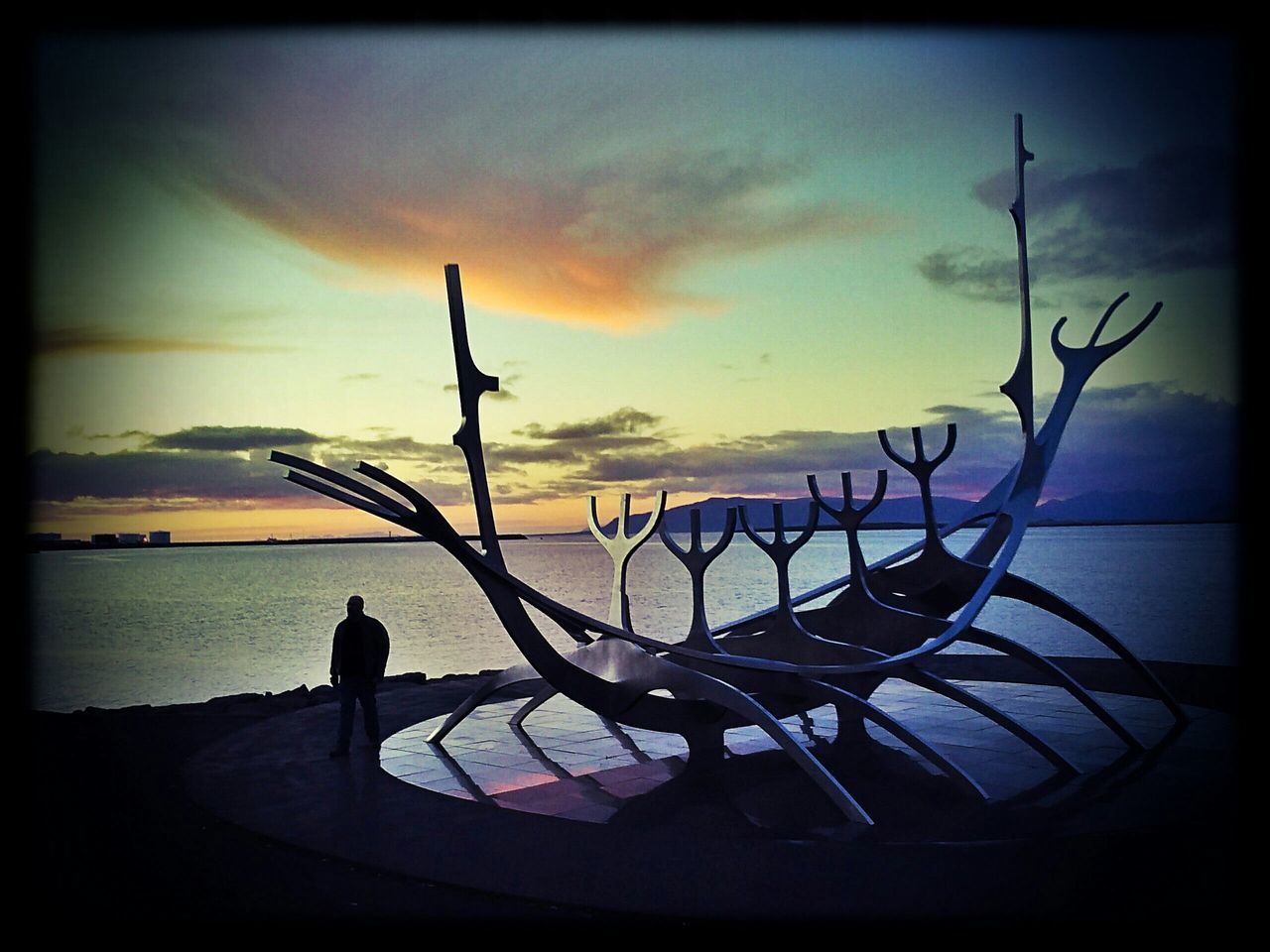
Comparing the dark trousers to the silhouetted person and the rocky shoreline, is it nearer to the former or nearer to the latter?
the silhouetted person

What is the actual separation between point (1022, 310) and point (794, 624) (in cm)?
391

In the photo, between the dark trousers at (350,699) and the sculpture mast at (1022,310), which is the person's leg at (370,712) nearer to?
the dark trousers at (350,699)

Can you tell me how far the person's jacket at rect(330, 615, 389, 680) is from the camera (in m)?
9.34

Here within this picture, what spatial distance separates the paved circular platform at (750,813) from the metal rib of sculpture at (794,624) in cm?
34

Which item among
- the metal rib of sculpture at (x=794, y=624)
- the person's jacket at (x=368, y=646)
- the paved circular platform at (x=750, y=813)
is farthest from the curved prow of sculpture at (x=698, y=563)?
the person's jacket at (x=368, y=646)

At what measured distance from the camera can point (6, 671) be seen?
10984mm

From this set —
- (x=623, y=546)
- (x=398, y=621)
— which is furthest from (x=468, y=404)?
(x=398, y=621)

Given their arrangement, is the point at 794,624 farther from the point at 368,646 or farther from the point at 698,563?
the point at 368,646

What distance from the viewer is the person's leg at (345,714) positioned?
9.30 meters

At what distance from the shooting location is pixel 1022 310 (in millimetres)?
10492

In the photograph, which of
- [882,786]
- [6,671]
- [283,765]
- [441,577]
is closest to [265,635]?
[6,671]

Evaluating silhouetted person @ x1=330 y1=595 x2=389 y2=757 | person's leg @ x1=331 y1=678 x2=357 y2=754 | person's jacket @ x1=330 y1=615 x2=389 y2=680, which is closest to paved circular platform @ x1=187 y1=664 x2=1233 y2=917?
person's leg @ x1=331 y1=678 x2=357 y2=754

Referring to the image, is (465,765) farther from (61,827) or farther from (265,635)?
(265,635)

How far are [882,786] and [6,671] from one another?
8.45 metres
